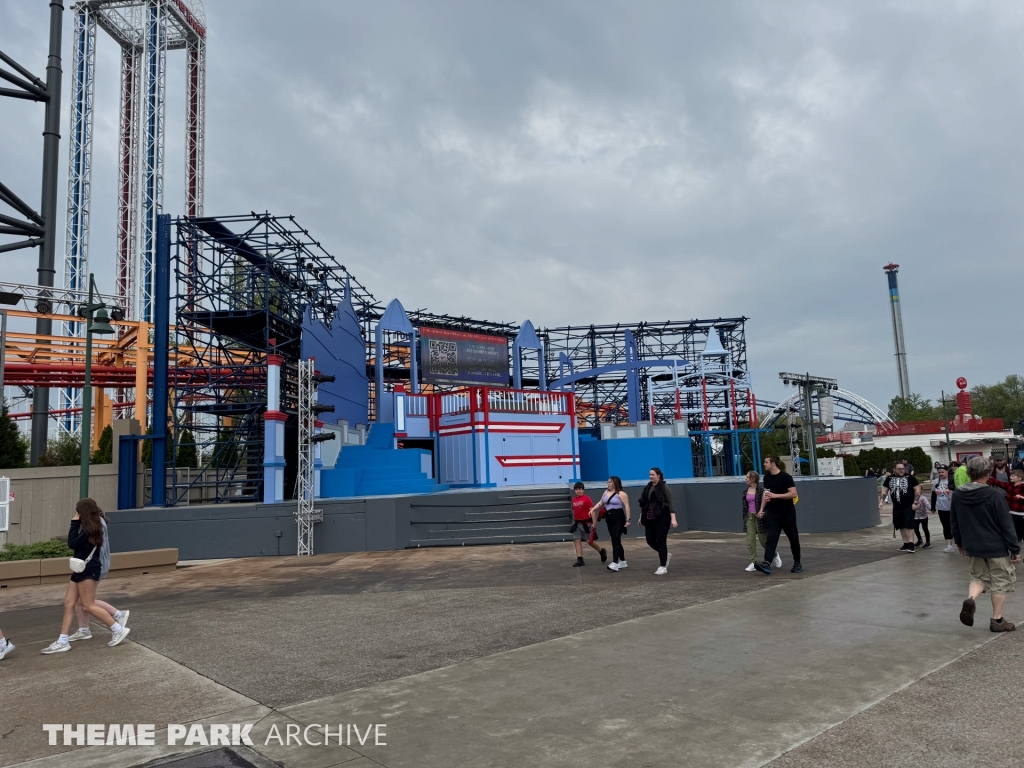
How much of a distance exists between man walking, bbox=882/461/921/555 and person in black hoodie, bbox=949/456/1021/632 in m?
5.65

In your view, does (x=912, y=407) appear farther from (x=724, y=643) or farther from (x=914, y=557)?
(x=724, y=643)

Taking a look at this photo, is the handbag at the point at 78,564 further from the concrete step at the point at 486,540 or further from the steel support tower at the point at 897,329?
the steel support tower at the point at 897,329

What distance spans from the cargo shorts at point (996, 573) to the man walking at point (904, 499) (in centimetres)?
569

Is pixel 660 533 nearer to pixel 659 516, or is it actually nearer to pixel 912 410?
pixel 659 516

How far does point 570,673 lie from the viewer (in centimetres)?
546

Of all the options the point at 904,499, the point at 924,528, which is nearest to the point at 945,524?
the point at 904,499

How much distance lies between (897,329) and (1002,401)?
15.9m

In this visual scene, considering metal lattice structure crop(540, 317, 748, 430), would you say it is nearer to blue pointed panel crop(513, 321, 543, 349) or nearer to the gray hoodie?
blue pointed panel crop(513, 321, 543, 349)

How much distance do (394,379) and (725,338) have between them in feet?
64.2

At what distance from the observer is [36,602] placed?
36.2 ft

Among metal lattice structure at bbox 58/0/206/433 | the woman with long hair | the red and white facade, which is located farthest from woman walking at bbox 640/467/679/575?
metal lattice structure at bbox 58/0/206/433

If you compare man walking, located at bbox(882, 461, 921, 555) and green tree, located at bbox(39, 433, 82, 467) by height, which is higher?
green tree, located at bbox(39, 433, 82, 467)

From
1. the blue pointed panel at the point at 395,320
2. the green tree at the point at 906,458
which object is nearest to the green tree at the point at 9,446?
the blue pointed panel at the point at 395,320

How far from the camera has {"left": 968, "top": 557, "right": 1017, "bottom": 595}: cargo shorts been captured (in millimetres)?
6215
